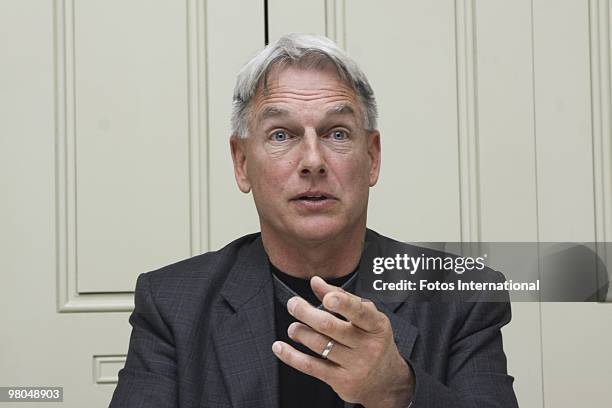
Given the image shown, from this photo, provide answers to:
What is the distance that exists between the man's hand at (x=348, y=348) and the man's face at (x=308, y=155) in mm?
347

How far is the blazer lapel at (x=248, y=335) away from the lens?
1.46 m

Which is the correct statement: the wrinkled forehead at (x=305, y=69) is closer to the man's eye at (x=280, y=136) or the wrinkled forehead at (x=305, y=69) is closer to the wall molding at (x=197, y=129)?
Result: the man's eye at (x=280, y=136)

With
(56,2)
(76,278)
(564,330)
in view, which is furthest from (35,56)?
(564,330)

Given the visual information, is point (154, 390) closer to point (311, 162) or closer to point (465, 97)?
point (311, 162)

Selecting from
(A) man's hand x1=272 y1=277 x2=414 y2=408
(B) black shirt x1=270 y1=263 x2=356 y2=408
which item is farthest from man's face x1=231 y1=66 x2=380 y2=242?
(A) man's hand x1=272 y1=277 x2=414 y2=408

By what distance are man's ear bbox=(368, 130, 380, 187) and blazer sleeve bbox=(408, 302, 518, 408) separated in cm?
30

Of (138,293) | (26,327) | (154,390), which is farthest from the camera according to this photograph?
(26,327)

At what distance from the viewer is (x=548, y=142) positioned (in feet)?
6.64

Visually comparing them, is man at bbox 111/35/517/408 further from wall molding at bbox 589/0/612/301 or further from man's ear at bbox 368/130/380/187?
wall molding at bbox 589/0/612/301

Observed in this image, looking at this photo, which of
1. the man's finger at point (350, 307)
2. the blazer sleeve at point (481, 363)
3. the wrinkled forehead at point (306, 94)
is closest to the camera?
the man's finger at point (350, 307)

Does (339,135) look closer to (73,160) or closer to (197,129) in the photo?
(197,129)

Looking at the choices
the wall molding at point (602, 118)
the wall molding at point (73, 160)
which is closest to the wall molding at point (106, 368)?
the wall molding at point (73, 160)

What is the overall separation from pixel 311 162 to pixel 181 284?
35cm

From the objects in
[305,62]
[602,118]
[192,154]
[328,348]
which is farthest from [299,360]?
[602,118]
